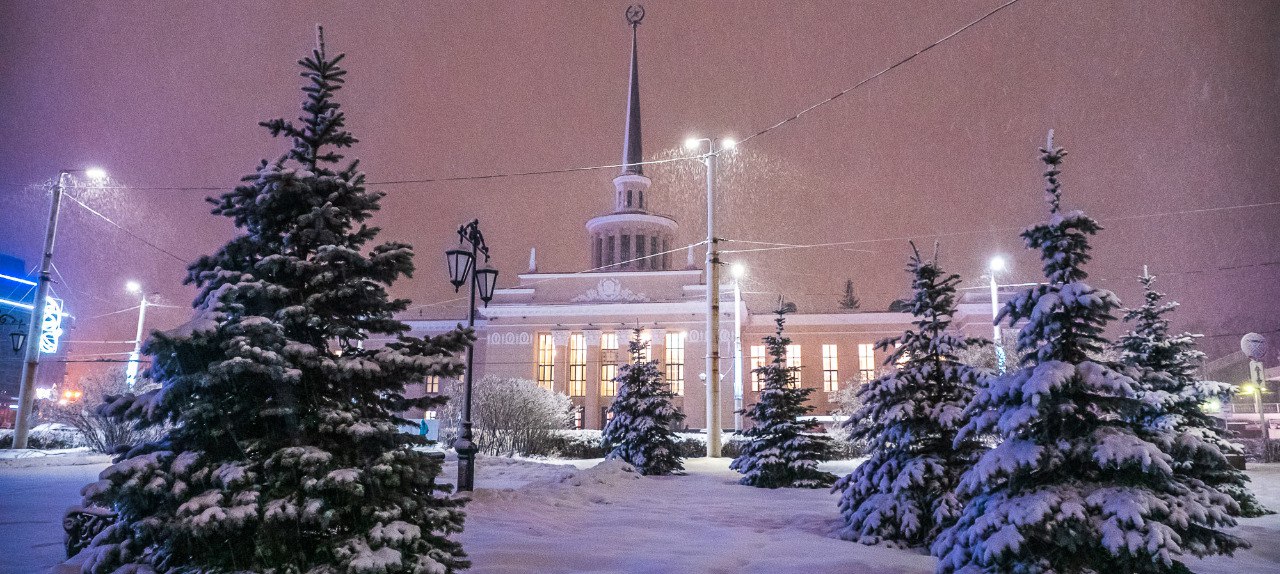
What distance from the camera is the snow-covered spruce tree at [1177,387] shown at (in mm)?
10188

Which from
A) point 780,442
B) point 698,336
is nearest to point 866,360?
point 698,336

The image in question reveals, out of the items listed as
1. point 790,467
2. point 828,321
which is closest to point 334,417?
point 790,467

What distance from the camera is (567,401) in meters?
29.0

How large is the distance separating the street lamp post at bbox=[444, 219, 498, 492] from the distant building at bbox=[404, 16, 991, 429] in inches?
1264

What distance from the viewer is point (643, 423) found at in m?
17.4

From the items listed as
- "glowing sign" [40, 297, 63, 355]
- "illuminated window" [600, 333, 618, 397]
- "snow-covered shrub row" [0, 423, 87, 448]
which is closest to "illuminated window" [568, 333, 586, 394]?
"illuminated window" [600, 333, 618, 397]

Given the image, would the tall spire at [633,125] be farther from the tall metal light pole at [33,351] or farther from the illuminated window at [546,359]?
the tall metal light pole at [33,351]

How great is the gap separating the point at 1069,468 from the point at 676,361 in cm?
4174

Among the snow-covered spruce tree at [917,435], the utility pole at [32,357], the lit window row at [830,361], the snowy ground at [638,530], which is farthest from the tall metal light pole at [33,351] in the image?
the lit window row at [830,361]

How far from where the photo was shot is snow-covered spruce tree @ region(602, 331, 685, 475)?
16984mm

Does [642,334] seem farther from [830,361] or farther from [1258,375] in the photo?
[1258,375]

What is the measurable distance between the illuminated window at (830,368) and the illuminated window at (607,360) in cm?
1401

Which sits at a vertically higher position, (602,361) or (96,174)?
(96,174)

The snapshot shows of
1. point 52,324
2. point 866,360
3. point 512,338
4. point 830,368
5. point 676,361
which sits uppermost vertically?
point 512,338
